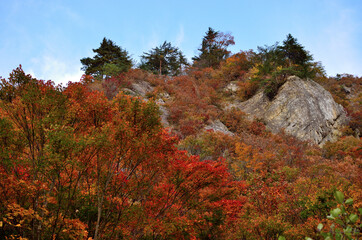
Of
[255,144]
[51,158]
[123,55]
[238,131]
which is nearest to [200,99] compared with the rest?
[238,131]

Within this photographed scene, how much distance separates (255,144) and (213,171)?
1239 cm

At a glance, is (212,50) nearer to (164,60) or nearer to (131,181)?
(164,60)

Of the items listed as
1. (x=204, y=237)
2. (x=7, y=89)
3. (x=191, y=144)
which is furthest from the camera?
(x=191, y=144)

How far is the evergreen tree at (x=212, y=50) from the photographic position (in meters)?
42.2

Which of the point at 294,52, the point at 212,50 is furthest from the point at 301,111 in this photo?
the point at 212,50

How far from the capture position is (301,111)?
26188 mm

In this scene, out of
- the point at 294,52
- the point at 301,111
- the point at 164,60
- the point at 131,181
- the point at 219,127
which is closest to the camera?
the point at 131,181

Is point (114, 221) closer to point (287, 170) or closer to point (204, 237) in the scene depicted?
point (204, 237)

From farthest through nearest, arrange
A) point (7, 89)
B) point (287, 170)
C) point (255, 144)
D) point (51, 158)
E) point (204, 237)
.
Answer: point (255, 144), point (287, 170), point (204, 237), point (7, 89), point (51, 158)

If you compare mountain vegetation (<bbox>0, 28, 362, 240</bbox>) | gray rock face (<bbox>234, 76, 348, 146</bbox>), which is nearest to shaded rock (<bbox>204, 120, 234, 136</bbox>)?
mountain vegetation (<bbox>0, 28, 362, 240</bbox>)

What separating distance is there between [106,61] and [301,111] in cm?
2659

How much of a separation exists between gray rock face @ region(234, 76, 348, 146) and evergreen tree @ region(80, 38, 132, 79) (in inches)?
672

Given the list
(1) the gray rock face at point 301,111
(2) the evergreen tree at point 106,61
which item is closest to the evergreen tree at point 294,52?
(1) the gray rock face at point 301,111

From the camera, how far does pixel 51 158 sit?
5.11 m
